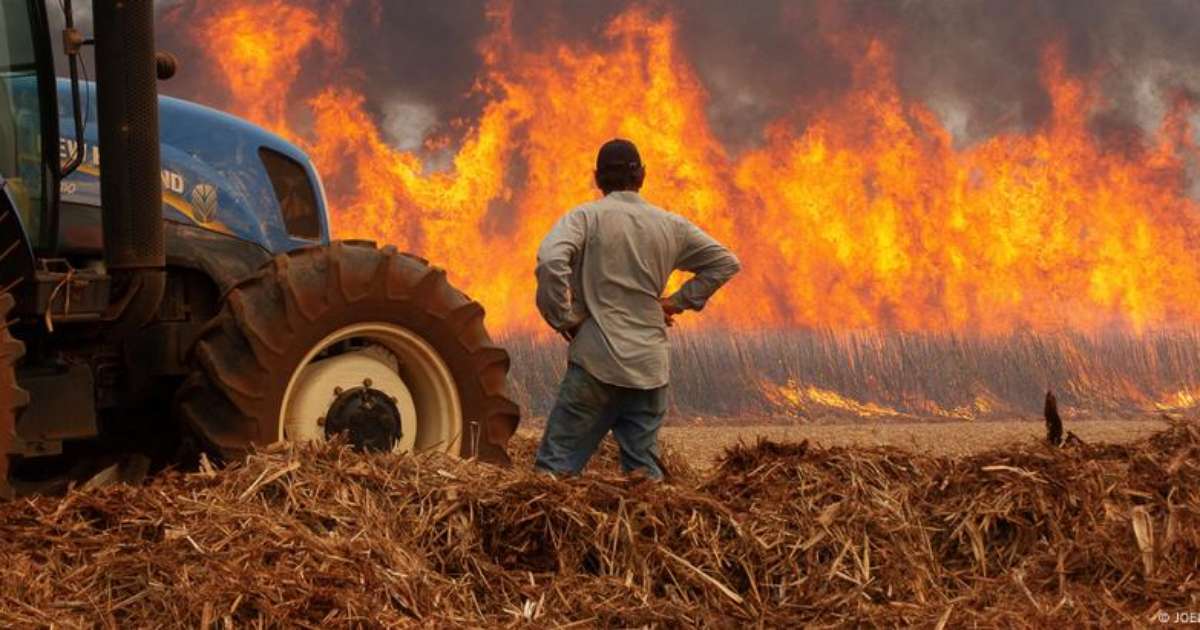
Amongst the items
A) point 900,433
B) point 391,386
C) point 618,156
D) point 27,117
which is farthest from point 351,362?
point 900,433

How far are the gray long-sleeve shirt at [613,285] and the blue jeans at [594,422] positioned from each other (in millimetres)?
87

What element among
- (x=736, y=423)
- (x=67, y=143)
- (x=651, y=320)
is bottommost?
(x=736, y=423)

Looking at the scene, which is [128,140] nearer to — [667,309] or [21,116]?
[21,116]

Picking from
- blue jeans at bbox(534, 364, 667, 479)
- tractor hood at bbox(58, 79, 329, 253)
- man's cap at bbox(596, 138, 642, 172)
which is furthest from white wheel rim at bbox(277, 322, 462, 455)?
man's cap at bbox(596, 138, 642, 172)

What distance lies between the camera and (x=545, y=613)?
488 cm

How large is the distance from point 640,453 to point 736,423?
1203 cm

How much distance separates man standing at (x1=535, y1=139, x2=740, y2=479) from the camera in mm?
6922

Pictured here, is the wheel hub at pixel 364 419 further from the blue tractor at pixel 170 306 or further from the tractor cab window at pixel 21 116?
the tractor cab window at pixel 21 116

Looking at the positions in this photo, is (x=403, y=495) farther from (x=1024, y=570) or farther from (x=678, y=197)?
(x=678, y=197)

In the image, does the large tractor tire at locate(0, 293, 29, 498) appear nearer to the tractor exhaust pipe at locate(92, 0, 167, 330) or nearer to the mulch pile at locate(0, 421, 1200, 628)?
the mulch pile at locate(0, 421, 1200, 628)

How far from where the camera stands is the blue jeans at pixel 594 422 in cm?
697

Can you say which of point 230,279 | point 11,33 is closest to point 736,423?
point 230,279

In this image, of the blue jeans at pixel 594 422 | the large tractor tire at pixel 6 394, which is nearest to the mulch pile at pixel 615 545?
the large tractor tire at pixel 6 394

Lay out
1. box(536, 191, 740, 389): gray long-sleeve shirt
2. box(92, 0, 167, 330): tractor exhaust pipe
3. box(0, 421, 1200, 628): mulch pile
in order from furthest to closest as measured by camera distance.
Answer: box(536, 191, 740, 389): gray long-sleeve shirt < box(92, 0, 167, 330): tractor exhaust pipe < box(0, 421, 1200, 628): mulch pile
